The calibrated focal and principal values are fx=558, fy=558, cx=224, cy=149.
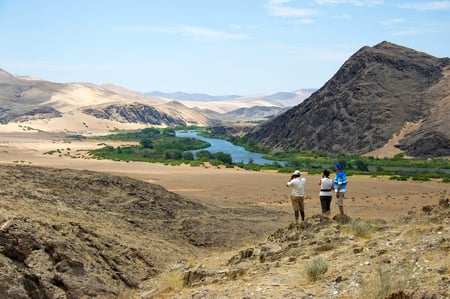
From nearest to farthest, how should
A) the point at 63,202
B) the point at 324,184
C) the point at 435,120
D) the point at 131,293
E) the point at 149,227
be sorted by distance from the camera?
the point at 131,293 < the point at 324,184 < the point at 63,202 < the point at 149,227 < the point at 435,120

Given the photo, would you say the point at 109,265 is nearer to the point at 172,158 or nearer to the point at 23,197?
the point at 23,197

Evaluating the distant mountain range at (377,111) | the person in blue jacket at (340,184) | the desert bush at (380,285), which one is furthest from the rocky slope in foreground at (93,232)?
the distant mountain range at (377,111)

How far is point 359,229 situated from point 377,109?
80490mm

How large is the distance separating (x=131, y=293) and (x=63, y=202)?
5.65m

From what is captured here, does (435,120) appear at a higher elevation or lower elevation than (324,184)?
higher

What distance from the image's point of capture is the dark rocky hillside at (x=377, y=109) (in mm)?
82500

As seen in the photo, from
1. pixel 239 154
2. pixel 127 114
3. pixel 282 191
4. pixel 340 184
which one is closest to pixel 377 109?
pixel 239 154

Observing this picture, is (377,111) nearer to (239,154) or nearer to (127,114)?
(239,154)

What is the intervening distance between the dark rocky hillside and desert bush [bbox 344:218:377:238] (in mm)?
67646

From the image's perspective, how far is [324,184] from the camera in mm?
14586

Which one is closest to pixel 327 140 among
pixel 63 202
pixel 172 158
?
pixel 172 158

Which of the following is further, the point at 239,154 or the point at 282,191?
the point at 239,154

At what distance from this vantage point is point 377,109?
8906 cm

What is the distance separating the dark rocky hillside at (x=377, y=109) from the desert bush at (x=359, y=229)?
6765 centimetres
